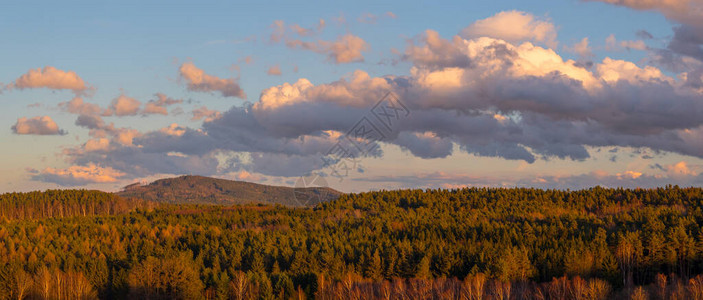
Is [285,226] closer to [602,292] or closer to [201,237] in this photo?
[201,237]

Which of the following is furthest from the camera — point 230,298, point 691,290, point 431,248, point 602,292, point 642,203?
point 642,203

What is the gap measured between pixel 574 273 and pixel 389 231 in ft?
210

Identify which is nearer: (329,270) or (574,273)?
(574,273)

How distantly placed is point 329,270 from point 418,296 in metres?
31.2

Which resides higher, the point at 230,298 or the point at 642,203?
the point at 642,203

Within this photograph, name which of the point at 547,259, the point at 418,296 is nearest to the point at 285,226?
the point at 547,259

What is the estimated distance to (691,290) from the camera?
63031 mm

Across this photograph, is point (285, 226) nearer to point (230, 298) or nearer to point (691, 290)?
point (230, 298)

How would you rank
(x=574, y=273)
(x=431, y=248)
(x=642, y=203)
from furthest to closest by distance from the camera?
1. (x=642, y=203)
2. (x=431, y=248)
3. (x=574, y=273)

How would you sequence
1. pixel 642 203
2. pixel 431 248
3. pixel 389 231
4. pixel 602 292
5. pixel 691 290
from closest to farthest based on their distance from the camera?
pixel 691 290 → pixel 602 292 → pixel 431 248 → pixel 389 231 → pixel 642 203

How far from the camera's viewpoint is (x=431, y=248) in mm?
113062

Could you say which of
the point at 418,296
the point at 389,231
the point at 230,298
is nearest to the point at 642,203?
the point at 389,231

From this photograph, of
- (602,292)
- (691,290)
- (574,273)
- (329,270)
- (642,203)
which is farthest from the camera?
(642,203)

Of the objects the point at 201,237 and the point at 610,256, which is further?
the point at 201,237
